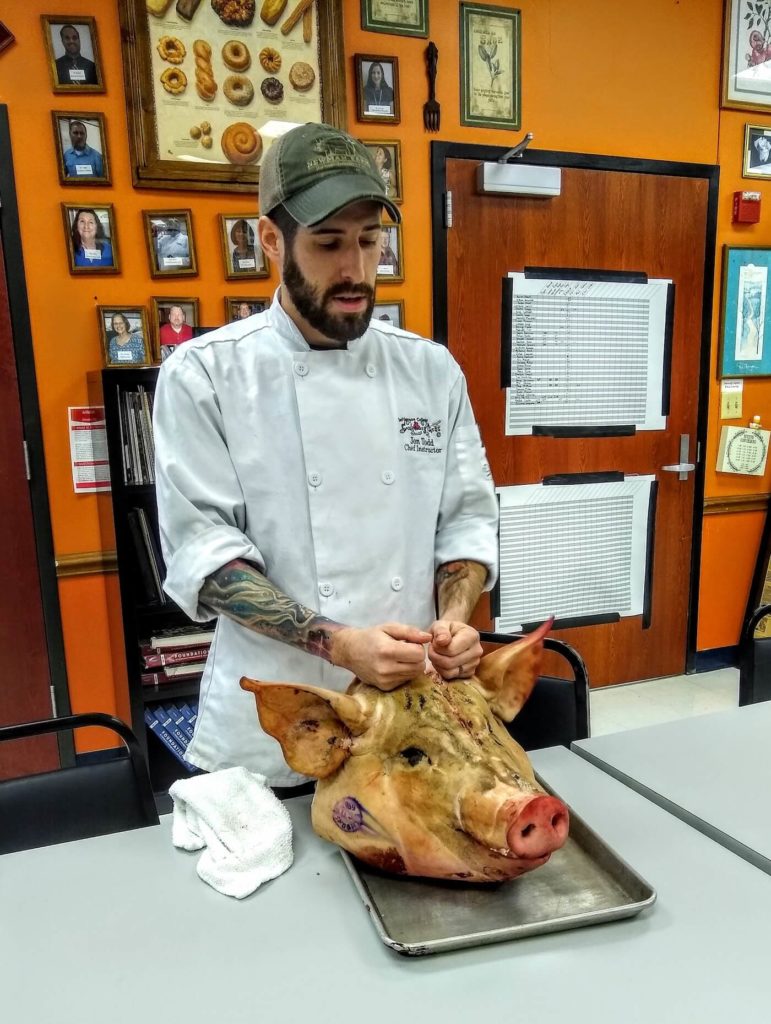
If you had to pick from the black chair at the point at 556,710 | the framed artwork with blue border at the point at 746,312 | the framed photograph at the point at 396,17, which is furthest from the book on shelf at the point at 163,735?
the framed artwork with blue border at the point at 746,312

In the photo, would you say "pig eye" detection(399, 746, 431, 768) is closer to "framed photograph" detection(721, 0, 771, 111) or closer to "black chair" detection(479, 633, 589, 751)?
"black chair" detection(479, 633, 589, 751)

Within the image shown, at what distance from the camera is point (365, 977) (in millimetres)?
796

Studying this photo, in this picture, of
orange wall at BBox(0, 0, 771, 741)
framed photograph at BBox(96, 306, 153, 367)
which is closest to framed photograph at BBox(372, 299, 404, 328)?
orange wall at BBox(0, 0, 771, 741)

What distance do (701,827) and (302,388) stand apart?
94 cm

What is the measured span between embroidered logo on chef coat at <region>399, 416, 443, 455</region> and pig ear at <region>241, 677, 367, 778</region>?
511 mm

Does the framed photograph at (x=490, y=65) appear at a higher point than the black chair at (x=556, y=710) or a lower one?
higher

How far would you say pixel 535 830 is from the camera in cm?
83

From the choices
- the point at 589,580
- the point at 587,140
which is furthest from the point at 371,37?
the point at 589,580

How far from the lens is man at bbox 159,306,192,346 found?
255 cm

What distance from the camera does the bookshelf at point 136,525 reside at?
2303 millimetres

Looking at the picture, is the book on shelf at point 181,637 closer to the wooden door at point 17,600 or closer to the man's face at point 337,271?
the wooden door at point 17,600

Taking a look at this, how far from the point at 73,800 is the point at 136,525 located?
120cm

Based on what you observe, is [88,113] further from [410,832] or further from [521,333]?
[410,832]

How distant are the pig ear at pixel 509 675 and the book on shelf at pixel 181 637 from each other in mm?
1510
